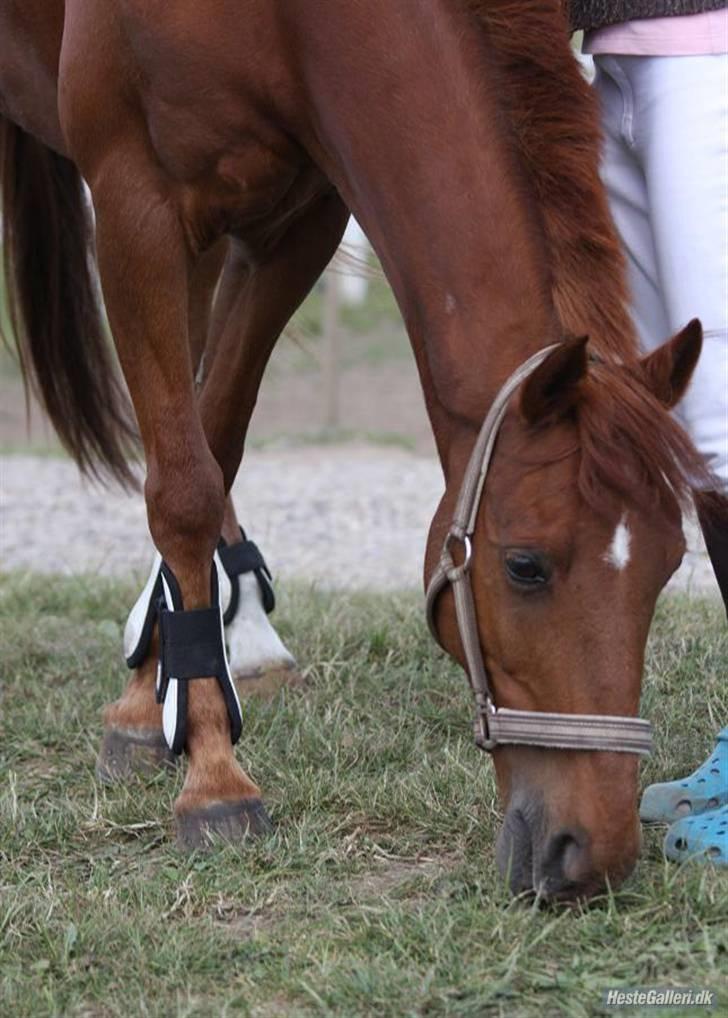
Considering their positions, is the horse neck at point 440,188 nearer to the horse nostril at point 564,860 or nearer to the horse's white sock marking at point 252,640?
the horse nostril at point 564,860

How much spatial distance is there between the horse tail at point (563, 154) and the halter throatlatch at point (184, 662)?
0.98 m

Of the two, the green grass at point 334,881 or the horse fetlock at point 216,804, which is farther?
the horse fetlock at point 216,804

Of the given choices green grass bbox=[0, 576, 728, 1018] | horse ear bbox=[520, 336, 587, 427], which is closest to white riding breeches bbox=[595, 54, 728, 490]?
horse ear bbox=[520, 336, 587, 427]

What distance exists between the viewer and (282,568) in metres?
5.65

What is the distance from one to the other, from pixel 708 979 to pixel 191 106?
1.68 m

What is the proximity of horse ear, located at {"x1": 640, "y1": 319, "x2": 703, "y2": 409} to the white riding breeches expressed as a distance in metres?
0.37

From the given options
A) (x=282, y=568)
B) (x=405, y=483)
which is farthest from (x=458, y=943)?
(x=405, y=483)

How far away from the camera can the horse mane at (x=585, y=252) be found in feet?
7.57

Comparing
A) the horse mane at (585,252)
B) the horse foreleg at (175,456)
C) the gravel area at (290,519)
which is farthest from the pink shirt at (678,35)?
the gravel area at (290,519)

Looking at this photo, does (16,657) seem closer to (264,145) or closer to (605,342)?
(264,145)

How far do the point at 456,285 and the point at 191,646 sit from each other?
90cm

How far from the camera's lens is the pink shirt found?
2820mm

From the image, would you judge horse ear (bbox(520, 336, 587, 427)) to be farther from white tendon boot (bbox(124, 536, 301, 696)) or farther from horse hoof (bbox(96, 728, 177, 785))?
white tendon boot (bbox(124, 536, 301, 696))

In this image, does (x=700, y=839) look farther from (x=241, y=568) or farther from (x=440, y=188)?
(x=241, y=568)
